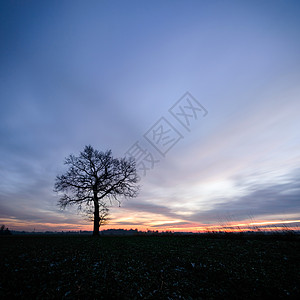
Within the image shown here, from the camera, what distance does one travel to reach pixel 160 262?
6.52 metres

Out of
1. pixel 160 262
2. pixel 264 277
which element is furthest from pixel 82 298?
pixel 264 277

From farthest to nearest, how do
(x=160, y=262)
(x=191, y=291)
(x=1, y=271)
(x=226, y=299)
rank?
(x=160, y=262)
(x=1, y=271)
(x=191, y=291)
(x=226, y=299)

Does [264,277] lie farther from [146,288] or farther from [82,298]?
[82,298]

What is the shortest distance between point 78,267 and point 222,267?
552 cm

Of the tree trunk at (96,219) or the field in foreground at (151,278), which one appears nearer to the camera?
the field in foreground at (151,278)

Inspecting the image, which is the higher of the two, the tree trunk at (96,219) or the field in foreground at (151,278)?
the tree trunk at (96,219)

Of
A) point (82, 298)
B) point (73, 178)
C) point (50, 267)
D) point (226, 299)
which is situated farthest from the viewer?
point (73, 178)

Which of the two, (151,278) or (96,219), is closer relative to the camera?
(151,278)

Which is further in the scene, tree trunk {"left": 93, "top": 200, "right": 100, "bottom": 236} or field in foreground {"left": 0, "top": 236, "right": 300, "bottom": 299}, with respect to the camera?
tree trunk {"left": 93, "top": 200, "right": 100, "bottom": 236}

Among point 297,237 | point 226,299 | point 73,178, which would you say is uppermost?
point 73,178

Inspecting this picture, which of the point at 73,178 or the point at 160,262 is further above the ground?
the point at 73,178

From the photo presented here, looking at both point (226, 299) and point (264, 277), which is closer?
point (226, 299)

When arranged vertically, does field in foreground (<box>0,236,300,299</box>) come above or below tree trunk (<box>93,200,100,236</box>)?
below

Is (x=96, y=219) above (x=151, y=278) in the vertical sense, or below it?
above
